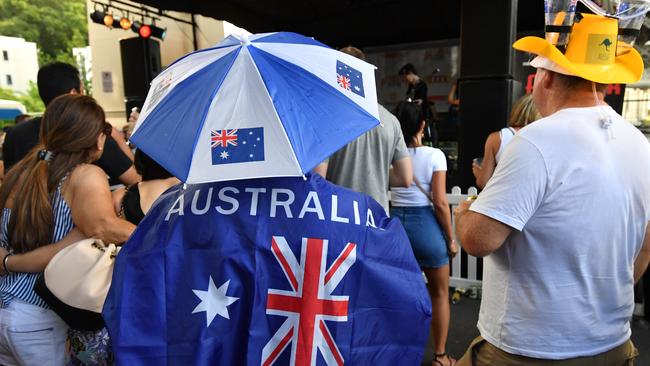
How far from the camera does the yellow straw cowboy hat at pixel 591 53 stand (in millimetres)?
1310

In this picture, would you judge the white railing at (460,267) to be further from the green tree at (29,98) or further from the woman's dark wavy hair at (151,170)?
the green tree at (29,98)

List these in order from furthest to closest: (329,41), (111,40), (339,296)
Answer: (111,40) → (329,41) → (339,296)

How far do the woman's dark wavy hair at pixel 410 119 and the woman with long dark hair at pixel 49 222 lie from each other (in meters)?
1.76

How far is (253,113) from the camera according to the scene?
1.07m

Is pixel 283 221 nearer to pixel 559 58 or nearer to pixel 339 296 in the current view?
pixel 339 296

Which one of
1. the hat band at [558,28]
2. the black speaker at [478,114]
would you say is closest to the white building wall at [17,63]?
the black speaker at [478,114]

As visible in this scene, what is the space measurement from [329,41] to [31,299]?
10237 millimetres

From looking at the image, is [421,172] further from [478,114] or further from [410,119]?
[478,114]

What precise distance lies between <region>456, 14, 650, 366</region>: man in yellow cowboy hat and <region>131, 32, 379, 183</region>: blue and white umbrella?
0.47 metres

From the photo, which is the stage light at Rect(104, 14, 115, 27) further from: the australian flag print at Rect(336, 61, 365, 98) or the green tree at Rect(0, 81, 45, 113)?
the green tree at Rect(0, 81, 45, 113)

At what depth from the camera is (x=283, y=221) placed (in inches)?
42.5

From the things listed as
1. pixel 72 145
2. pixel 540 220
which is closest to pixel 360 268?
pixel 540 220

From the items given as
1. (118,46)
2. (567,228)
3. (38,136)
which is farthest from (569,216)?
(118,46)

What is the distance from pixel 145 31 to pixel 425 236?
1074 cm
